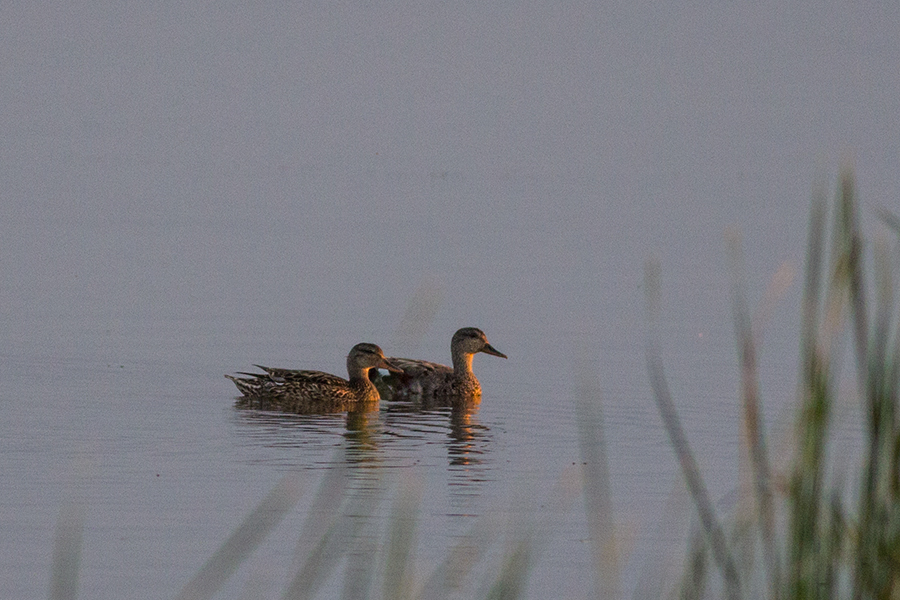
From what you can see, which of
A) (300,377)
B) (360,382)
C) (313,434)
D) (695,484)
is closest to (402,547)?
(695,484)

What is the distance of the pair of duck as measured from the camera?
1204cm

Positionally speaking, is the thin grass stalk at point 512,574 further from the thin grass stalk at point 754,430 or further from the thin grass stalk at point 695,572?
the thin grass stalk at point 754,430

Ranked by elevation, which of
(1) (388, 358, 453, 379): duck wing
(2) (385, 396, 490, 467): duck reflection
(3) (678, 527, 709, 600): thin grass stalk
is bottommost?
(3) (678, 527, 709, 600): thin grass stalk

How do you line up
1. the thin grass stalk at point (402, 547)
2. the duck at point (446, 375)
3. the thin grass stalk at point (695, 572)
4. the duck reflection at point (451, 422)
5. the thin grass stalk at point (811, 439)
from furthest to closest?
the duck at point (446, 375) → the duck reflection at point (451, 422) → the thin grass stalk at point (695, 572) → the thin grass stalk at point (402, 547) → the thin grass stalk at point (811, 439)

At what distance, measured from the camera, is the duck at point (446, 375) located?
12.7 metres

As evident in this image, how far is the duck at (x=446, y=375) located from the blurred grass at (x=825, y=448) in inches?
346

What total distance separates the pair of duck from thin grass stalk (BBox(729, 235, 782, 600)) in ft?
27.1

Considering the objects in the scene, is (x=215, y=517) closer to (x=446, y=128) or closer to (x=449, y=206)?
(x=449, y=206)

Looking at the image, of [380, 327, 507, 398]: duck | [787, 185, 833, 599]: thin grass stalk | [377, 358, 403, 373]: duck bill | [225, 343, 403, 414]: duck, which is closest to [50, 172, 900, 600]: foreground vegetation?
[787, 185, 833, 599]: thin grass stalk

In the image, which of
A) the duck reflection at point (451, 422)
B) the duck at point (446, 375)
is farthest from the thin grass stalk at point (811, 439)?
the duck at point (446, 375)

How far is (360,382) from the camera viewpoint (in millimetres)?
12523

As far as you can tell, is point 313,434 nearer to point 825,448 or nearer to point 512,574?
point 512,574

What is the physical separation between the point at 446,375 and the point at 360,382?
2.14ft

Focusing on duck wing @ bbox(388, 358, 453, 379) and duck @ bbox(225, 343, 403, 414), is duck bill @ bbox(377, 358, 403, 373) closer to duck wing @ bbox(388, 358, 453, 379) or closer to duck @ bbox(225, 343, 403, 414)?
duck wing @ bbox(388, 358, 453, 379)
